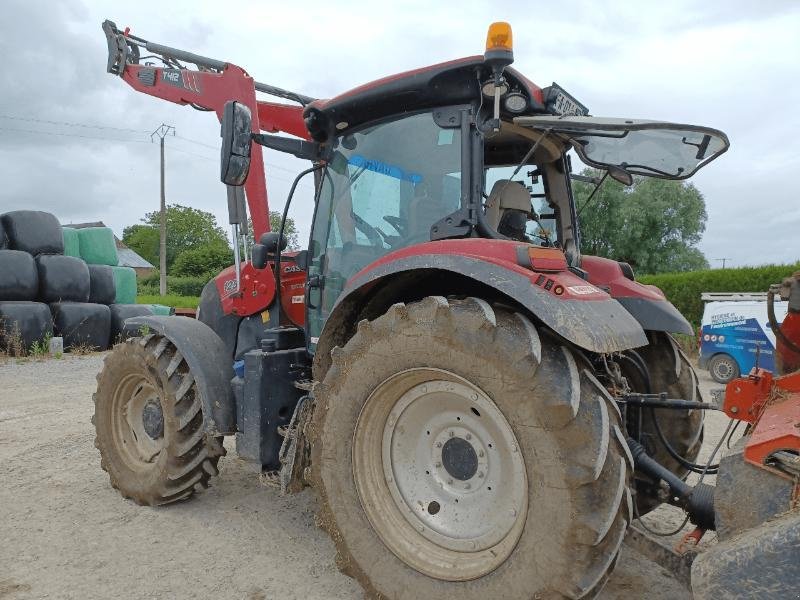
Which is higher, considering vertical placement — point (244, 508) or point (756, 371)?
point (756, 371)

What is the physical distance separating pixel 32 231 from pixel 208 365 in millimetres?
10478

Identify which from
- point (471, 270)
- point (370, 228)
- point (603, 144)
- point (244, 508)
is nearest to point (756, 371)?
point (471, 270)

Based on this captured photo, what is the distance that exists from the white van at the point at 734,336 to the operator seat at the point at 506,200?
28.8ft

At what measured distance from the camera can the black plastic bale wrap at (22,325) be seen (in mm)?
11609

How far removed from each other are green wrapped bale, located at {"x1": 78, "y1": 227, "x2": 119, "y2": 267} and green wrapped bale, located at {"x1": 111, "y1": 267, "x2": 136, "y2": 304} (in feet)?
1.07

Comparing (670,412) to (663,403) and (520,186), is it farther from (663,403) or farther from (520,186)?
(520,186)

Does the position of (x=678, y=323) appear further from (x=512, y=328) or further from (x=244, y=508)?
(x=244, y=508)

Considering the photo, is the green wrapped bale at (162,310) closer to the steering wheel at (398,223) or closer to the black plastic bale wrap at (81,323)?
the black plastic bale wrap at (81,323)

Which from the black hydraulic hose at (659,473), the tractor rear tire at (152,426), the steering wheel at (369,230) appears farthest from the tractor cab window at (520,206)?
the tractor rear tire at (152,426)

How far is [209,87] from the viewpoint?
461 centimetres

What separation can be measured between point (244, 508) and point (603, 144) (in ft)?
10.2

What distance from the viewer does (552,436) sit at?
2.13m

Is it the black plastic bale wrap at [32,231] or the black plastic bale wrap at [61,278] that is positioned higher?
the black plastic bale wrap at [32,231]

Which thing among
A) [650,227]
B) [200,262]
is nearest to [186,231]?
[200,262]
